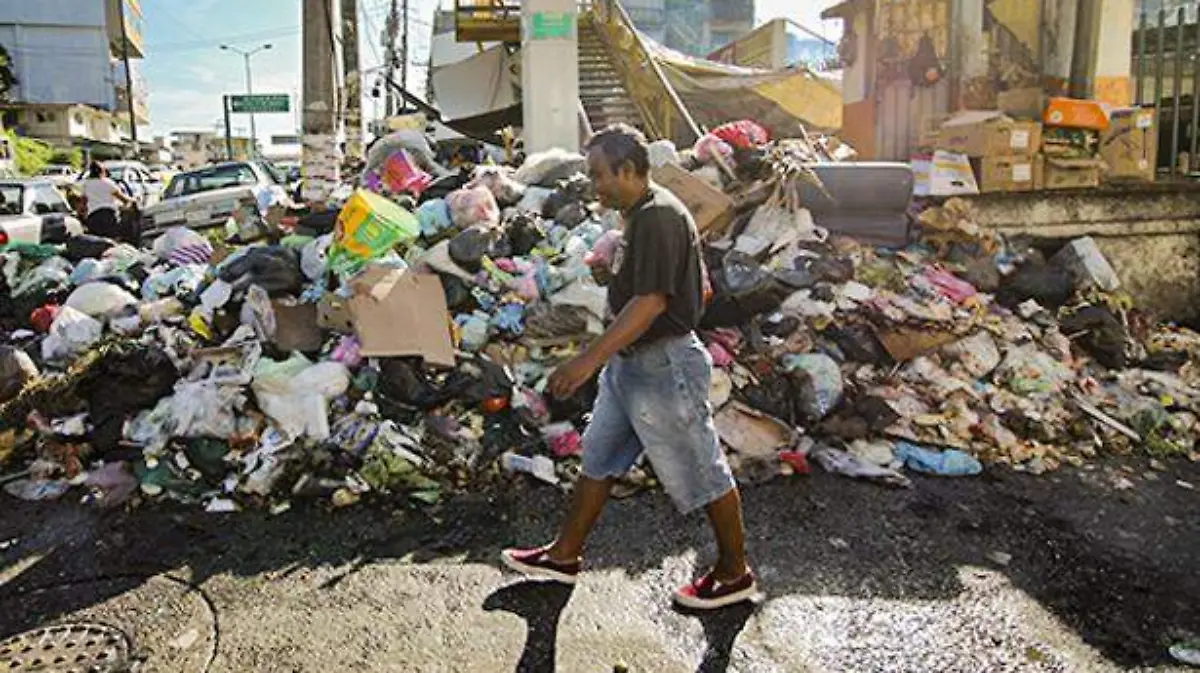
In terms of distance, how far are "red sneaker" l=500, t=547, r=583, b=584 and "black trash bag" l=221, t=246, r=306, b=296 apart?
276cm

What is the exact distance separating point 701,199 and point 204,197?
8891 millimetres

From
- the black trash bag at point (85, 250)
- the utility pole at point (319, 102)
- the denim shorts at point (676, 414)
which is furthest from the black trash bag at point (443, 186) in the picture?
the denim shorts at point (676, 414)

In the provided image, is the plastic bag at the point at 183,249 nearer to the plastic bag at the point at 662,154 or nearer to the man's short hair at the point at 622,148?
the plastic bag at the point at 662,154

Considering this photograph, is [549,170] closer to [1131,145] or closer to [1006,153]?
[1006,153]

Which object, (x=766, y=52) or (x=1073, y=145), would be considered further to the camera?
(x=766, y=52)

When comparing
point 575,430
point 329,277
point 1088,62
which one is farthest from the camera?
point 1088,62

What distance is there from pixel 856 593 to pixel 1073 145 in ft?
18.0

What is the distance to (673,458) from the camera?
2652 millimetres

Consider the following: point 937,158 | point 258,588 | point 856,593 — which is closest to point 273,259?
point 258,588

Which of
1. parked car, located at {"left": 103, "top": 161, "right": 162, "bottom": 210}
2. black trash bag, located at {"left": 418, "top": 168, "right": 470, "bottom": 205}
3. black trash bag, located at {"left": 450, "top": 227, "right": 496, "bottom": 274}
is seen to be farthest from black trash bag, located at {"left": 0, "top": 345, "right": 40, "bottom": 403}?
parked car, located at {"left": 103, "top": 161, "right": 162, "bottom": 210}

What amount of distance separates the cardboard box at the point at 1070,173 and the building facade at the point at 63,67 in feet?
148

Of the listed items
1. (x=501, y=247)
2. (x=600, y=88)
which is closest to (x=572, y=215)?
(x=501, y=247)

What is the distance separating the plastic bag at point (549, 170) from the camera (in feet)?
20.7

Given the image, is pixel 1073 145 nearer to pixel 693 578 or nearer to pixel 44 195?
pixel 693 578
